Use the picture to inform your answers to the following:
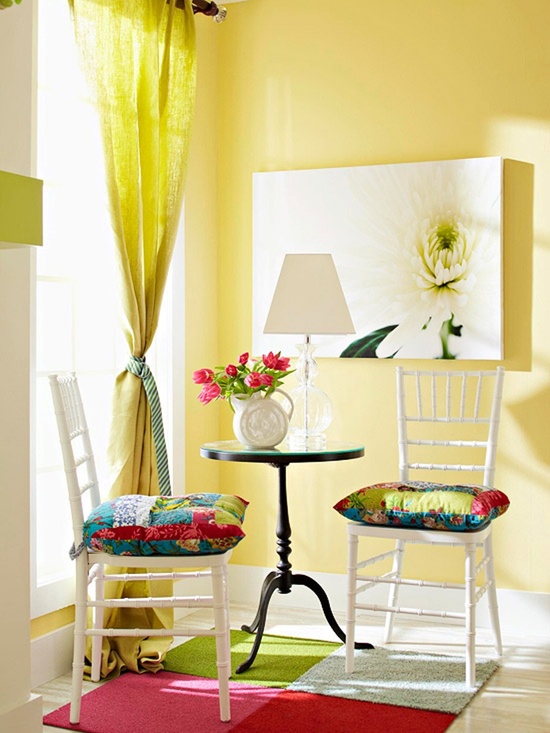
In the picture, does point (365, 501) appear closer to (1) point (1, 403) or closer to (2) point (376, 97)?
(1) point (1, 403)

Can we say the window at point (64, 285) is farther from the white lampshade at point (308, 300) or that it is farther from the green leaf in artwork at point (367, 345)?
the green leaf in artwork at point (367, 345)

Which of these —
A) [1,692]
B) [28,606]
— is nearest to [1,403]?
[28,606]

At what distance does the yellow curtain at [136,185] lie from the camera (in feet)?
11.5

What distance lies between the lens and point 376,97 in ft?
13.7

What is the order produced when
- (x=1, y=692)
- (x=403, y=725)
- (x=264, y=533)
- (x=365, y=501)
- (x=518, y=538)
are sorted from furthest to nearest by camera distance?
(x=264, y=533)
(x=518, y=538)
(x=365, y=501)
(x=403, y=725)
(x=1, y=692)

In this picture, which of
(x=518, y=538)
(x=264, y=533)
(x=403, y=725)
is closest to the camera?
(x=403, y=725)

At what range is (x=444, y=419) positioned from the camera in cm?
379

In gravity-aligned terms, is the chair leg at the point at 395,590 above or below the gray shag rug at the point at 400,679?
above

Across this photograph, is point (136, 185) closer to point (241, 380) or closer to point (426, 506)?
point (241, 380)

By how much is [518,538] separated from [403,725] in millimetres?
1231

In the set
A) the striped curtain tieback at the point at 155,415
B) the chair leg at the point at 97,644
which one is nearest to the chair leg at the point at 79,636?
the chair leg at the point at 97,644

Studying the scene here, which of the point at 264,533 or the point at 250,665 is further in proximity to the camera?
the point at 264,533

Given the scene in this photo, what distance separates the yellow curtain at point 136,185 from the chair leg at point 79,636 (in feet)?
1.34

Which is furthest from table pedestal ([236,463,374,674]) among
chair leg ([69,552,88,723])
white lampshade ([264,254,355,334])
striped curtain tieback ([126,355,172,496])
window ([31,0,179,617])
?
chair leg ([69,552,88,723])
